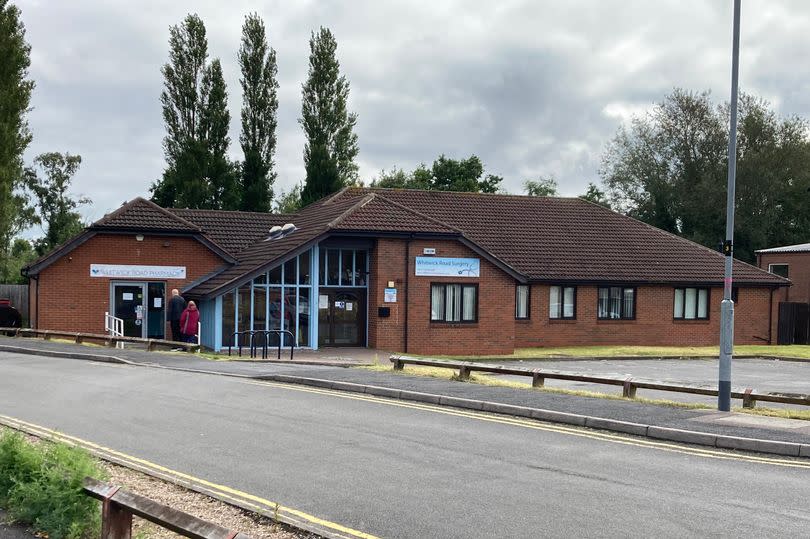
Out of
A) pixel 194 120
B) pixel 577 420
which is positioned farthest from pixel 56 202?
pixel 577 420

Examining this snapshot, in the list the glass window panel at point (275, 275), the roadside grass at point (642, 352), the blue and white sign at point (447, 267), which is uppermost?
the blue and white sign at point (447, 267)

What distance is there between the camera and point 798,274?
46562 mm

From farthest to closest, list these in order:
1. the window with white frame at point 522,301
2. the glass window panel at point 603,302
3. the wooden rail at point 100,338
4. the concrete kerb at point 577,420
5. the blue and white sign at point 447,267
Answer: the glass window panel at point 603,302 → the window with white frame at point 522,301 → the blue and white sign at point 447,267 → the wooden rail at point 100,338 → the concrete kerb at point 577,420

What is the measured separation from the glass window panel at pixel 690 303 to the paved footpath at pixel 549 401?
22.2m

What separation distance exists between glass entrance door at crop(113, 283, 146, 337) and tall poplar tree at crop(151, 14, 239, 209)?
16939 millimetres

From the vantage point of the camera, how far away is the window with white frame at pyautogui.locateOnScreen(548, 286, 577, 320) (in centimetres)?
3669

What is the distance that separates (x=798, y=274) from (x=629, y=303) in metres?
13.9

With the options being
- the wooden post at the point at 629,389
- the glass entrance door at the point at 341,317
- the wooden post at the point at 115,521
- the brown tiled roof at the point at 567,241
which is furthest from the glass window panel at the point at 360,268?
the wooden post at the point at 115,521

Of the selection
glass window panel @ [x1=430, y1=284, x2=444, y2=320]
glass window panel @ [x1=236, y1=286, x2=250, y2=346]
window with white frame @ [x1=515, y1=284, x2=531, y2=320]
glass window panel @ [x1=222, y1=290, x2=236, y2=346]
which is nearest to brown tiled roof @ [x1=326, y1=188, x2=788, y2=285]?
window with white frame @ [x1=515, y1=284, x2=531, y2=320]

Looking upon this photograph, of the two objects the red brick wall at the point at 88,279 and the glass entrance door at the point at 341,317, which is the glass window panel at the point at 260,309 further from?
the red brick wall at the point at 88,279

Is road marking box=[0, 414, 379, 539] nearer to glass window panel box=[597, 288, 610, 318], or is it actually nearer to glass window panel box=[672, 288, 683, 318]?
glass window panel box=[597, 288, 610, 318]

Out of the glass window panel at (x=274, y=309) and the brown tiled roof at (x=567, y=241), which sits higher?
the brown tiled roof at (x=567, y=241)

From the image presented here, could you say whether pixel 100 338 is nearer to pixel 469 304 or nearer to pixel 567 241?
pixel 469 304

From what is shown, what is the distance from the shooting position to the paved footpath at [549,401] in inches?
493
